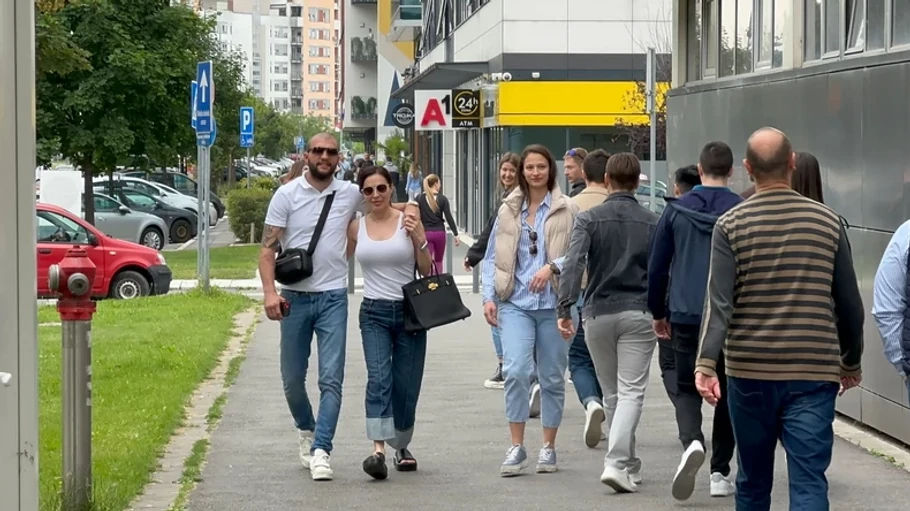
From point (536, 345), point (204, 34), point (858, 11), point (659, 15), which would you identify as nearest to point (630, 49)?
point (659, 15)

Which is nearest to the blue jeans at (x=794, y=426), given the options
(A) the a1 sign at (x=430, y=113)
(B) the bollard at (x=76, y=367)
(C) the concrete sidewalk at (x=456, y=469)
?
(C) the concrete sidewalk at (x=456, y=469)

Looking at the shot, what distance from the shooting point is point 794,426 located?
18.6ft

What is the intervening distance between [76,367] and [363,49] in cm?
9275

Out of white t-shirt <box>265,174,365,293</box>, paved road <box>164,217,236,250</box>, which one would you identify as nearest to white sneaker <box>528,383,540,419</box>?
white t-shirt <box>265,174,365,293</box>

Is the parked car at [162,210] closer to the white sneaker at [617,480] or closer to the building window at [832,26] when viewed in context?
the building window at [832,26]

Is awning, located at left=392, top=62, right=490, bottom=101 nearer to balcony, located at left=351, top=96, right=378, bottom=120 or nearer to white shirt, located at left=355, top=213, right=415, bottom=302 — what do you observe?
white shirt, located at left=355, top=213, right=415, bottom=302

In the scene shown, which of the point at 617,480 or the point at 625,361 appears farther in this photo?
the point at 625,361

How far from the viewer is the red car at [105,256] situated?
2142cm

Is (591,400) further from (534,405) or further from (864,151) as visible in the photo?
(864,151)

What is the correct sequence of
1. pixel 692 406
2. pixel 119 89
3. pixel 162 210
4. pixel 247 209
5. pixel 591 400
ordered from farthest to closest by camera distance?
pixel 162 210 → pixel 247 209 → pixel 119 89 → pixel 591 400 → pixel 692 406

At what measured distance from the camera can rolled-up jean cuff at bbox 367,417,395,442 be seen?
859 cm

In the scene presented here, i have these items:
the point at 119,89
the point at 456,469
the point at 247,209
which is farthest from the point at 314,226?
the point at 247,209

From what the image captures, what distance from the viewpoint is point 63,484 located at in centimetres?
704

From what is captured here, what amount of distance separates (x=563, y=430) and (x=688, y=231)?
317cm
